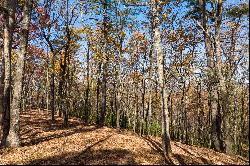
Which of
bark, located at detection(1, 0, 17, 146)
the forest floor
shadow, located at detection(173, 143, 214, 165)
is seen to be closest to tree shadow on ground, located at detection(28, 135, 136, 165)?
the forest floor

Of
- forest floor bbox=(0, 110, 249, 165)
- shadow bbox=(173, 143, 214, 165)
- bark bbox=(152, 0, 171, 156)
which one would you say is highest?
bark bbox=(152, 0, 171, 156)

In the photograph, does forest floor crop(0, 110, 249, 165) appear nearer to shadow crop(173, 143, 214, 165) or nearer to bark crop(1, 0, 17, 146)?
shadow crop(173, 143, 214, 165)

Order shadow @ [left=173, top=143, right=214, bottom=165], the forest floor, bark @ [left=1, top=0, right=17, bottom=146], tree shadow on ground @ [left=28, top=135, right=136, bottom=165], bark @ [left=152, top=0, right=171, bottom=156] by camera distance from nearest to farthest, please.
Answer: tree shadow on ground @ [left=28, top=135, right=136, bottom=165]
the forest floor
shadow @ [left=173, top=143, right=214, bottom=165]
bark @ [left=152, top=0, right=171, bottom=156]
bark @ [left=1, top=0, right=17, bottom=146]

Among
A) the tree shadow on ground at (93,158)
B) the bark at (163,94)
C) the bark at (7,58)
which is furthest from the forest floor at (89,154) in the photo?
the bark at (7,58)

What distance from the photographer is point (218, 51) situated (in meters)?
17.1

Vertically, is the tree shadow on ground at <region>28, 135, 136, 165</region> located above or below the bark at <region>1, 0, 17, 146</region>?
below

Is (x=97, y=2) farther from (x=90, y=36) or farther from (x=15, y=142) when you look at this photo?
(x=15, y=142)

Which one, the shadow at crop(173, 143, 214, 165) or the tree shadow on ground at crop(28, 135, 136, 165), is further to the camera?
the shadow at crop(173, 143, 214, 165)

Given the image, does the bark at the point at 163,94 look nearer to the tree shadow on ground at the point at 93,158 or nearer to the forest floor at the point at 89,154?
the forest floor at the point at 89,154

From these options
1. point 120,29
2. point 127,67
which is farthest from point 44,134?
point 127,67

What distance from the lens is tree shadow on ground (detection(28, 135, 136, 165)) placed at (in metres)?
11.1

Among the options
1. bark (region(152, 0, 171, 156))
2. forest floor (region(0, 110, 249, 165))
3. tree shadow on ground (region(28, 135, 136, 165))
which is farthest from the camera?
bark (region(152, 0, 171, 156))

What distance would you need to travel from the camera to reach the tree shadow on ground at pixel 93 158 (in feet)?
36.5

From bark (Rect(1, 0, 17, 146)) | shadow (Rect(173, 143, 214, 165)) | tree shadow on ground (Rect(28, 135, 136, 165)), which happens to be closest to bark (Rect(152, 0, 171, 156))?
shadow (Rect(173, 143, 214, 165))
